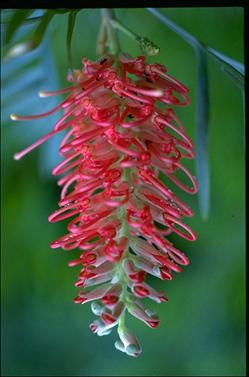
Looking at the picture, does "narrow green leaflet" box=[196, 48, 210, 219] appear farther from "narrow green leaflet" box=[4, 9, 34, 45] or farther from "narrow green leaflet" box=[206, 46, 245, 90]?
"narrow green leaflet" box=[4, 9, 34, 45]

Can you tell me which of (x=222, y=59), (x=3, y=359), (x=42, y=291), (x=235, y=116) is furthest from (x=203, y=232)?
(x=222, y=59)

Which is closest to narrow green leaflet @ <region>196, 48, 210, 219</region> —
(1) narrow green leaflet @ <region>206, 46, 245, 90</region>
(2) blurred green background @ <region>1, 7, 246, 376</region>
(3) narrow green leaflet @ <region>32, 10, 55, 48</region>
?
(1) narrow green leaflet @ <region>206, 46, 245, 90</region>

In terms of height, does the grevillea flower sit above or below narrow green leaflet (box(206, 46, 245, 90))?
below

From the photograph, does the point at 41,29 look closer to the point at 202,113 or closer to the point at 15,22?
the point at 15,22

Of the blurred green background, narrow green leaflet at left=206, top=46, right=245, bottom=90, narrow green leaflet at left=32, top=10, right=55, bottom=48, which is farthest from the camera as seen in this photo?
the blurred green background

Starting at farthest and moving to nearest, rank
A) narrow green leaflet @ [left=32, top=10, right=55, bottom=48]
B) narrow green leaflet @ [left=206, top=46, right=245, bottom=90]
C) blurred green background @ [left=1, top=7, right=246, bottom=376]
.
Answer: blurred green background @ [left=1, top=7, right=246, bottom=376] → narrow green leaflet @ [left=206, top=46, right=245, bottom=90] → narrow green leaflet @ [left=32, top=10, right=55, bottom=48]

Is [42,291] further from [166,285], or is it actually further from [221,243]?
[221,243]

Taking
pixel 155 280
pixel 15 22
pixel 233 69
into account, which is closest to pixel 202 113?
pixel 233 69
